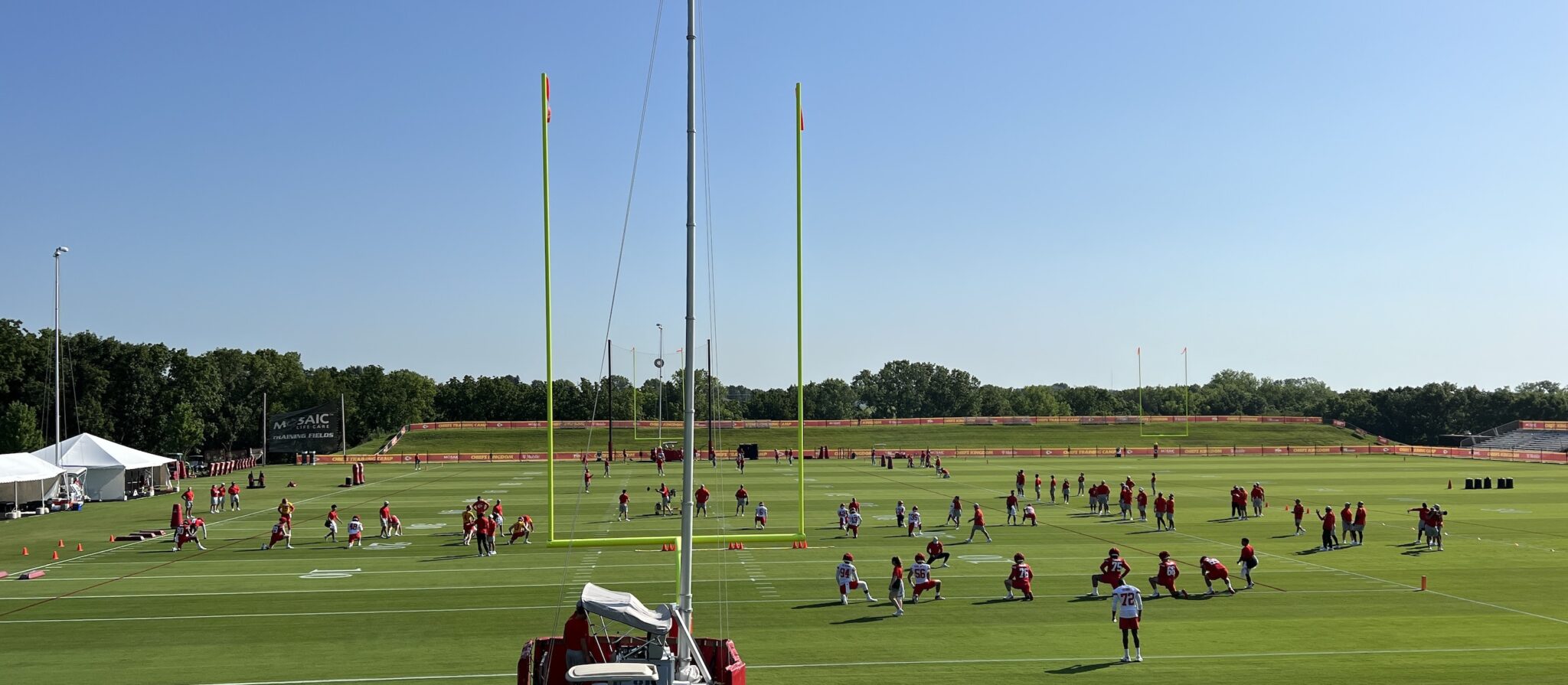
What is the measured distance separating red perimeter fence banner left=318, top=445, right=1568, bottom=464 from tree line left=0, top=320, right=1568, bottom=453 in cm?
1053

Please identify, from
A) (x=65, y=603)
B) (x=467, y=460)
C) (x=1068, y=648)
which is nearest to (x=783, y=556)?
(x=1068, y=648)

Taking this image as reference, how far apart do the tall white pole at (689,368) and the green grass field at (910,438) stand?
92878 millimetres

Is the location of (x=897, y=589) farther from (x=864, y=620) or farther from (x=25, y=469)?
(x=25, y=469)

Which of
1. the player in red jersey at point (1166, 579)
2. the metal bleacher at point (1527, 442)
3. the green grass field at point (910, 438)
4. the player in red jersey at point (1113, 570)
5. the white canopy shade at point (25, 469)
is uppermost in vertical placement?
the white canopy shade at point (25, 469)

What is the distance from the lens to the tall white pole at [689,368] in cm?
1370

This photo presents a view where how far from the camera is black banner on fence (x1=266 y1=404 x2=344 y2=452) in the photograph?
92.8 meters

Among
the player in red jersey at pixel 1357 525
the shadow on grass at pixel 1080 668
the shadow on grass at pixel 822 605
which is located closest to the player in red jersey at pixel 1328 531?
the player in red jersey at pixel 1357 525

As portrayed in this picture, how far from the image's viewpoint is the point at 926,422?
128750 millimetres

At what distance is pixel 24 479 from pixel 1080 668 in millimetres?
45523

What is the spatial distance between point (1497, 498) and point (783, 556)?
39.1 metres

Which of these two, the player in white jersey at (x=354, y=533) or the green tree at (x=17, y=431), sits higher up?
the green tree at (x=17, y=431)

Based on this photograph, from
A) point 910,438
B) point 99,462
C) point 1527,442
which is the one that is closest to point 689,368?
point 99,462

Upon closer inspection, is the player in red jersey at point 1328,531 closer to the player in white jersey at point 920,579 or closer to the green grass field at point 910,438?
the player in white jersey at point 920,579

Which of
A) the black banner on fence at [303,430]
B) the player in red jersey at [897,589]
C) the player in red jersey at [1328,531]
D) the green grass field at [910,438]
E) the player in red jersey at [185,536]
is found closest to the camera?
the player in red jersey at [897,589]
